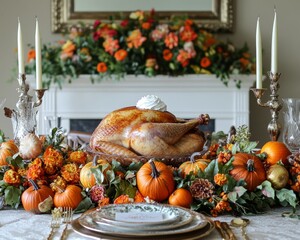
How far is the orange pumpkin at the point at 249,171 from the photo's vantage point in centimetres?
141

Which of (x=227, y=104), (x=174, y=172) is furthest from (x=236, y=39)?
(x=174, y=172)

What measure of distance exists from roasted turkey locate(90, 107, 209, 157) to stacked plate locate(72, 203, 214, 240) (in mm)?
322

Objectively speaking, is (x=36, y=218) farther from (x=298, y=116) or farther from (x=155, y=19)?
(x=155, y=19)

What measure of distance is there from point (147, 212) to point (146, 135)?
368mm

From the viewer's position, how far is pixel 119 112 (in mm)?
1665

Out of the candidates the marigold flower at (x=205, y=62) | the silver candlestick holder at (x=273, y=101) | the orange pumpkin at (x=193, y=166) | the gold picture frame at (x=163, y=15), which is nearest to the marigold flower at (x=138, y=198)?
the orange pumpkin at (x=193, y=166)

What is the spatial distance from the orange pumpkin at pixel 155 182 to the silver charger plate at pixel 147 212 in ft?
0.44

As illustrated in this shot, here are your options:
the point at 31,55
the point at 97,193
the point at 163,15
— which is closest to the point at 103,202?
the point at 97,193

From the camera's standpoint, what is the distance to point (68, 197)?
139 cm

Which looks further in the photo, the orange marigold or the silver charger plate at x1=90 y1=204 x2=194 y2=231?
the orange marigold

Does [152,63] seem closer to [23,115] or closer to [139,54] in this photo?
[139,54]

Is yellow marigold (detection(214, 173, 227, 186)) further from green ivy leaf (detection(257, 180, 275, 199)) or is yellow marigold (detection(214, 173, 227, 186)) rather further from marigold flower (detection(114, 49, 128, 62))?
marigold flower (detection(114, 49, 128, 62))

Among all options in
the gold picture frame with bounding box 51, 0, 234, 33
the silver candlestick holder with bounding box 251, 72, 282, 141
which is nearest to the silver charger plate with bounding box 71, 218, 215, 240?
the silver candlestick holder with bounding box 251, 72, 282, 141

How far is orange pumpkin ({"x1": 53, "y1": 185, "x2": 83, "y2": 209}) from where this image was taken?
1387mm
